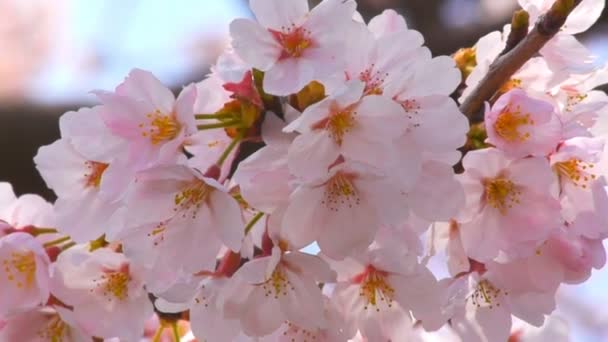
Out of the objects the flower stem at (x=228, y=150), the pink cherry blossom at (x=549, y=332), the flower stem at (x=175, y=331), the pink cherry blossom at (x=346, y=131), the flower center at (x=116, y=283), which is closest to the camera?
the pink cherry blossom at (x=346, y=131)

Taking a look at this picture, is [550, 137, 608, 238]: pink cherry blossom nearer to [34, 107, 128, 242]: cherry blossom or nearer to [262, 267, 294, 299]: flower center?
[262, 267, 294, 299]: flower center

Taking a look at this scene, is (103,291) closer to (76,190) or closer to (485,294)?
(76,190)

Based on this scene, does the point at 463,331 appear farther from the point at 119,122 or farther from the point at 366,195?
the point at 119,122

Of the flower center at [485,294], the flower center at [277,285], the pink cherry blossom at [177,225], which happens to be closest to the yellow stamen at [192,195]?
the pink cherry blossom at [177,225]

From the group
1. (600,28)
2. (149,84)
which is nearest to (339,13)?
(149,84)

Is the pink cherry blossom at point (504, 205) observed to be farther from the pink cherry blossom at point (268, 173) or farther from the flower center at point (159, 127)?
the flower center at point (159, 127)

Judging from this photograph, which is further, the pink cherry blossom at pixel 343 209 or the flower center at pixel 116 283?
the flower center at pixel 116 283
